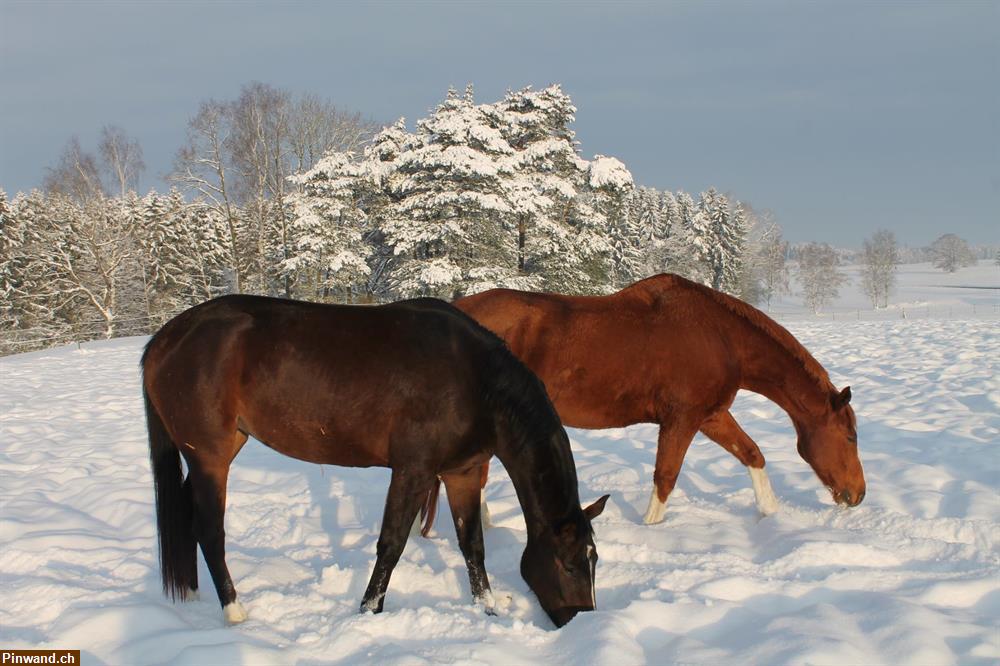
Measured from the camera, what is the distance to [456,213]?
21.2m

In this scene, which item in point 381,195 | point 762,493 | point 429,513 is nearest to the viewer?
point 429,513

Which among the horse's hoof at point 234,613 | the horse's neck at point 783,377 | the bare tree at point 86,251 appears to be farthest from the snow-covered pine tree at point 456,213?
the horse's hoof at point 234,613

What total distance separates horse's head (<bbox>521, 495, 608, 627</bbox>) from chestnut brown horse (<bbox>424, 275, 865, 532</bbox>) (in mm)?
1479

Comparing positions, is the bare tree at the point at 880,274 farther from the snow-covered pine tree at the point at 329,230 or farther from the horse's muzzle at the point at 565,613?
the horse's muzzle at the point at 565,613

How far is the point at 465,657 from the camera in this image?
2.63 m

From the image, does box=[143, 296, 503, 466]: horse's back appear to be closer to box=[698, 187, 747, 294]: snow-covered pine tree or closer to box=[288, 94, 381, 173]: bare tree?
box=[288, 94, 381, 173]: bare tree

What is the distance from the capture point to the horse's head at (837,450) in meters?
4.39

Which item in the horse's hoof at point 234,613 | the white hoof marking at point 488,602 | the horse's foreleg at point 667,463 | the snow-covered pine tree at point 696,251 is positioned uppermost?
the snow-covered pine tree at point 696,251

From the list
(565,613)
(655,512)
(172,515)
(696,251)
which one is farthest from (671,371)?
(696,251)

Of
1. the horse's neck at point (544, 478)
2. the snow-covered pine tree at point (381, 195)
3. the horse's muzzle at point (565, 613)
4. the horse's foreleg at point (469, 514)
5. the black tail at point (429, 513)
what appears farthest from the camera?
the snow-covered pine tree at point (381, 195)

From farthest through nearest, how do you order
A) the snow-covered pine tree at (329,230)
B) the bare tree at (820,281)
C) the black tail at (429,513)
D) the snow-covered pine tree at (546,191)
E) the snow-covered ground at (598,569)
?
the bare tree at (820,281), the snow-covered pine tree at (329,230), the snow-covered pine tree at (546,191), the black tail at (429,513), the snow-covered ground at (598,569)

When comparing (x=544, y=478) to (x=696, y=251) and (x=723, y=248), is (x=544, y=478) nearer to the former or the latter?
(x=696, y=251)

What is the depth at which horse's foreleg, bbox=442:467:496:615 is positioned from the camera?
11.1 feet

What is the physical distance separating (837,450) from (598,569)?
2051 mm
